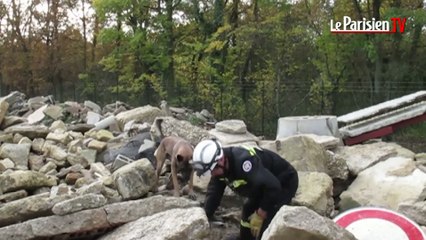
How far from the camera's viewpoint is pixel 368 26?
15.6m

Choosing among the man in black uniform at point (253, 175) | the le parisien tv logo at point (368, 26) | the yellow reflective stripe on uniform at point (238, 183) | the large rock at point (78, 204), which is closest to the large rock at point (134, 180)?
the large rock at point (78, 204)

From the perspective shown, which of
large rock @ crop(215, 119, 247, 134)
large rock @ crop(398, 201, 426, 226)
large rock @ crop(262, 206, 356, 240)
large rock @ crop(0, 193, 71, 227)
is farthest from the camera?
large rock @ crop(215, 119, 247, 134)

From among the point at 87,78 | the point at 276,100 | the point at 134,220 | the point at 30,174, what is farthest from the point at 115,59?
the point at 134,220

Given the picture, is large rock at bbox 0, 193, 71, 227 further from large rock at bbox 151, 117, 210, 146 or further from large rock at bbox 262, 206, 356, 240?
large rock at bbox 262, 206, 356, 240

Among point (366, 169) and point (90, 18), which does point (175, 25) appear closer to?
point (90, 18)

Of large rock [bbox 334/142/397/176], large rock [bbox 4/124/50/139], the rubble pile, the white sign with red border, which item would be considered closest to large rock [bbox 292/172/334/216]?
the rubble pile

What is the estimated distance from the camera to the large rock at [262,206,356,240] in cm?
342

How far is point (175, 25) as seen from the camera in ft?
68.4

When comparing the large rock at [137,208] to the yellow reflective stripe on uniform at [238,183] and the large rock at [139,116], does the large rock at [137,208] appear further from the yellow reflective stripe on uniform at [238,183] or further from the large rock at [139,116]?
the large rock at [139,116]

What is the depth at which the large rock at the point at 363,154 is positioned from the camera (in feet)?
24.8

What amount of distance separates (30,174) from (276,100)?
314 inches

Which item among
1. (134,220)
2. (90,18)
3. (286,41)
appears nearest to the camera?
(134,220)

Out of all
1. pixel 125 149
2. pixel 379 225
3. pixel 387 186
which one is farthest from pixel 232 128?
pixel 379 225

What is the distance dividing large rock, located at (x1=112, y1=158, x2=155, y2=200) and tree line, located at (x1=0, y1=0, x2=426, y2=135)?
7135 millimetres
